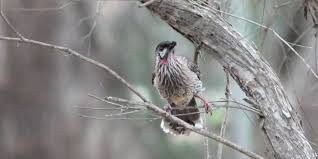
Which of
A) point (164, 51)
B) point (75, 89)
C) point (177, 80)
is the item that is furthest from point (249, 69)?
point (75, 89)

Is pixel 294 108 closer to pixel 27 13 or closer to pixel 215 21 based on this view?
pixel 215 21

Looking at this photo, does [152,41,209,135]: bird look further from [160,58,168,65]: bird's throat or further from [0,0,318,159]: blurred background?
[0,0,318,159]: blurred background

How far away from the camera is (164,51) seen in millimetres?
2557

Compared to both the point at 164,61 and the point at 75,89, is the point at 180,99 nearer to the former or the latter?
the point at 164,61

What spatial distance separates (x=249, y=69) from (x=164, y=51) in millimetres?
560

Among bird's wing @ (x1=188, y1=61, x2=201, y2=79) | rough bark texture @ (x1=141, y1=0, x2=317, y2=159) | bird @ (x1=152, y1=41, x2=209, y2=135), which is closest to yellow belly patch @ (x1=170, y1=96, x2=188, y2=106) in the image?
bird @ (x1=152, y1=41, x2=209, y2=135)

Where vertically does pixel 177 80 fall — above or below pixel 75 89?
above

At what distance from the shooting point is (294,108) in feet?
6.92

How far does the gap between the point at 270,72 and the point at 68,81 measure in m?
2.75

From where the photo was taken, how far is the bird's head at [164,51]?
249 centimetres

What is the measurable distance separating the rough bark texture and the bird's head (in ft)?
1.18

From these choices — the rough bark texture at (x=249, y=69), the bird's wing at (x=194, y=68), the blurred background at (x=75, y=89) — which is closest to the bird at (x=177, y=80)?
the bird's wing at (x=194, y=68)

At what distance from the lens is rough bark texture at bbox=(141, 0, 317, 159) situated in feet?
6.67

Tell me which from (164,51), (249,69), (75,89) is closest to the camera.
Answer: (249,69)
